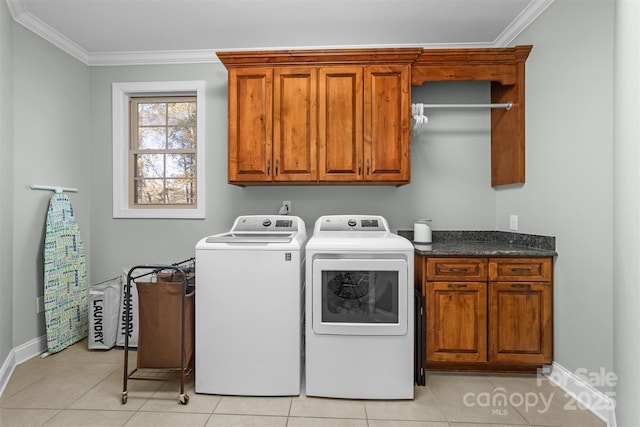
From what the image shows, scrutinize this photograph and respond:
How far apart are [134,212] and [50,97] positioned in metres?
1.15

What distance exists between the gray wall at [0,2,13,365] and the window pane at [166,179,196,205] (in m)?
1.14

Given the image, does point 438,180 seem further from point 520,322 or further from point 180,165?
point 180,165

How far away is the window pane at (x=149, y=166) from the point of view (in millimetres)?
3184

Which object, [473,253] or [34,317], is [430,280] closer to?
[473,253]

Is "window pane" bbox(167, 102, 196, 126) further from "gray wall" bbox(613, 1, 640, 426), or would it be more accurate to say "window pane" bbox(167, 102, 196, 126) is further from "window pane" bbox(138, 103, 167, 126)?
"gray wall" bbox(613, 1, 640, 426)

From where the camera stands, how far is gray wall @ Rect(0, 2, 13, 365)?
87.7 inches

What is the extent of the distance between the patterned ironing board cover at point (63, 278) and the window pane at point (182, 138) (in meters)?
1.01

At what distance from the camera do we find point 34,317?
2.55 meters

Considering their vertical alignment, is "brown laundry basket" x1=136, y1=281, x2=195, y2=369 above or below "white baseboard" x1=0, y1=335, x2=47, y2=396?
above

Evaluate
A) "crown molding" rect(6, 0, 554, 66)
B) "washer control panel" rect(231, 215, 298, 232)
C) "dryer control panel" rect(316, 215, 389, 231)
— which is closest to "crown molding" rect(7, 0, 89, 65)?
"crown molding" rect(6, 0, 554, 66)

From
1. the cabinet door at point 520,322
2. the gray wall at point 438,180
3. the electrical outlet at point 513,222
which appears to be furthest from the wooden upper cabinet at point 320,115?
the cabinet door at point 520,322

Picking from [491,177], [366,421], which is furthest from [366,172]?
[366,421]

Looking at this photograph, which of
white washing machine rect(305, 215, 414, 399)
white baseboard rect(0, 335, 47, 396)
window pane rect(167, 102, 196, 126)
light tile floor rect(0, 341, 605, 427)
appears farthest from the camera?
window pane rect(167, 102, 196, 126)

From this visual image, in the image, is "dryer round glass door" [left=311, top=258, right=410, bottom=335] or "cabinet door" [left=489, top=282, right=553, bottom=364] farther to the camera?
"cabinet door" [left=489, top=282, right=553, bottom=364]
